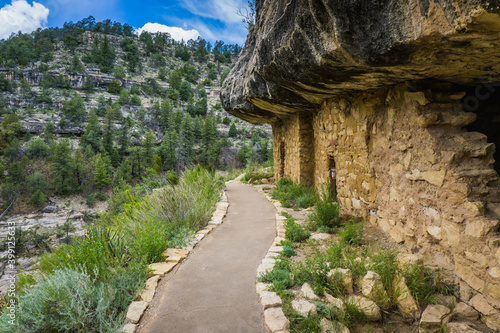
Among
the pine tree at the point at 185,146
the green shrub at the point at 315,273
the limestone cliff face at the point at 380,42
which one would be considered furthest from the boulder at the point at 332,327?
the pine tree at the point at 185,146

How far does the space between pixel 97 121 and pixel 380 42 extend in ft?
150

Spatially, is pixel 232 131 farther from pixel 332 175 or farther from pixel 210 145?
pixel 332 175

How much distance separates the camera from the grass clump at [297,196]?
543 centimetres

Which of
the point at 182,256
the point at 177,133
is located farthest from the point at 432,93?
the point at 177,133

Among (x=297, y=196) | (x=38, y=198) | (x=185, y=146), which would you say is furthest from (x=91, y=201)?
(x=297, y=196)

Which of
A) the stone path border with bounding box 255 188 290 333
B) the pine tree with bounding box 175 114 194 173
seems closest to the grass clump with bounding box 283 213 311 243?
the stone path border with bounding box 255 188 290 333

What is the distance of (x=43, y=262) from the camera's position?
2814 mm

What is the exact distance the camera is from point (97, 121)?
129 feet

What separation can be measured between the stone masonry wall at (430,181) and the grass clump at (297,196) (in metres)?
1.36

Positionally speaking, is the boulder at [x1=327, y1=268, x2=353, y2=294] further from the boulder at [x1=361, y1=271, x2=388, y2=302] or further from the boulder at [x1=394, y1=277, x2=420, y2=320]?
the boulder at [x1=394, y1=277, x2=420, y2=320]

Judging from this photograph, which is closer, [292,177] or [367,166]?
[367,166]

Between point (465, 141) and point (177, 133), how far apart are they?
3953cm

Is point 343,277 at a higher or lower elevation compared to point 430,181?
lower

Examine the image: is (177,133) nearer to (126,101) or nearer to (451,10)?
(126,101)
